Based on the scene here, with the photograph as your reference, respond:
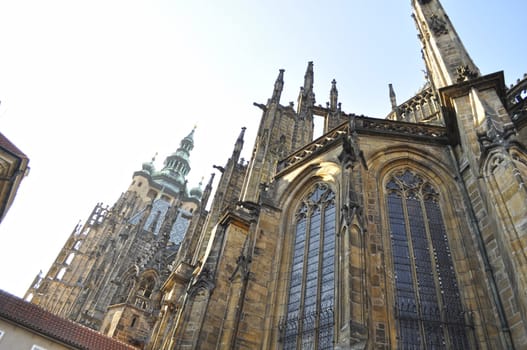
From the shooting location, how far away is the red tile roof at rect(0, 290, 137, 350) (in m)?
14.4

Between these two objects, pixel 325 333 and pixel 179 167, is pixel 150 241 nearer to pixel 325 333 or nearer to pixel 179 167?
pixel 325 333

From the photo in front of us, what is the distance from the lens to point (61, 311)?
31.6 metres

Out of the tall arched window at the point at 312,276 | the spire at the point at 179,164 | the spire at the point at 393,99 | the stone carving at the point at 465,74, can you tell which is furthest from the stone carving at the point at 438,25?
the spire at the point at 179,164

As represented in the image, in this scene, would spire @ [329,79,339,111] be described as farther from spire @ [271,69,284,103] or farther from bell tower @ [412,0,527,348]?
bell tower @ [412,0,527,348]

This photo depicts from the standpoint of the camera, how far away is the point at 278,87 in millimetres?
20797

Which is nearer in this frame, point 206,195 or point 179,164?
point 206,195

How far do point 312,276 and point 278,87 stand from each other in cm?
1325

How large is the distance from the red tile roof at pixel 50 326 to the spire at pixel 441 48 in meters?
16.3

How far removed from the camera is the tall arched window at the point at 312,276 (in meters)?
8.52

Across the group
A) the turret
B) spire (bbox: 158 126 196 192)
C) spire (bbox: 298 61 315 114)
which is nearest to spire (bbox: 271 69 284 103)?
spire (bbox: 298 61 315 114)

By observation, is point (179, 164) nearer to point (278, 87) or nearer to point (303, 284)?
point (278, 87)

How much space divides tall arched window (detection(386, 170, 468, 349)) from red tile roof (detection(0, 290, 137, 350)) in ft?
41.1

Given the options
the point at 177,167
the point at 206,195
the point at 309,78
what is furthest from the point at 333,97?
the point at 177,167

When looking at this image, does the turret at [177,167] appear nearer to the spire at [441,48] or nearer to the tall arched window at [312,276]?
the spire at [441,48]
